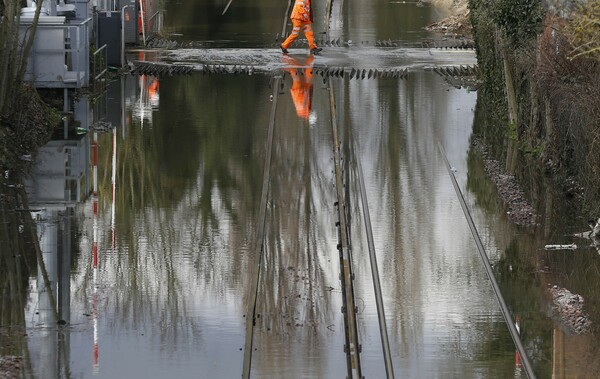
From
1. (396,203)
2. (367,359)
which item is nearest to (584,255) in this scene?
(396,203)

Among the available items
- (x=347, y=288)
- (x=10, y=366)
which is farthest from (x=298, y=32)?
(x=10, y=366)

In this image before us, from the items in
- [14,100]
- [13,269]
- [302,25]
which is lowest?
[13,269]

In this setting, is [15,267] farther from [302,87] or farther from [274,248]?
[302,87]

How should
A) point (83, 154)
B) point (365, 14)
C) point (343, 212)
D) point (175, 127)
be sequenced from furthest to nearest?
1. point (365, 14)
2. point (175, 127)
3. point (83, 154)
4. point (343, 212)

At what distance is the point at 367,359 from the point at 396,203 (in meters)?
6.03

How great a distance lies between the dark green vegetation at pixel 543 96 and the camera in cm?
1588

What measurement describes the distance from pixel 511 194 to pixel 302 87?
8.60 m

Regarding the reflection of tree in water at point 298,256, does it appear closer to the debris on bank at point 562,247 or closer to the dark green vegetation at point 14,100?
the debris on bank at point 562,247

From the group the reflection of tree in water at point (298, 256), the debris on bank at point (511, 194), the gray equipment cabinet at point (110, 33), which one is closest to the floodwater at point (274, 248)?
the reflection of tree in water at point (298, 256)

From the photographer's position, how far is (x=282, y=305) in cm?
1274

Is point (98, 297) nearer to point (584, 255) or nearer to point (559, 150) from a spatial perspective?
point (584, 255)

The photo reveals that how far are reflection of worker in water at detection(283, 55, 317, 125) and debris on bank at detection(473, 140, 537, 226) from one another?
12.4 ft

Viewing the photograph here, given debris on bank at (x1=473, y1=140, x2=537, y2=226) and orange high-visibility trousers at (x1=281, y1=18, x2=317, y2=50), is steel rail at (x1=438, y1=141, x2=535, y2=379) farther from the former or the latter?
orange high-visibility trousers at (x1=281, y1=18, x2=317, y2=50)

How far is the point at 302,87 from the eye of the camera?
25.4 m
